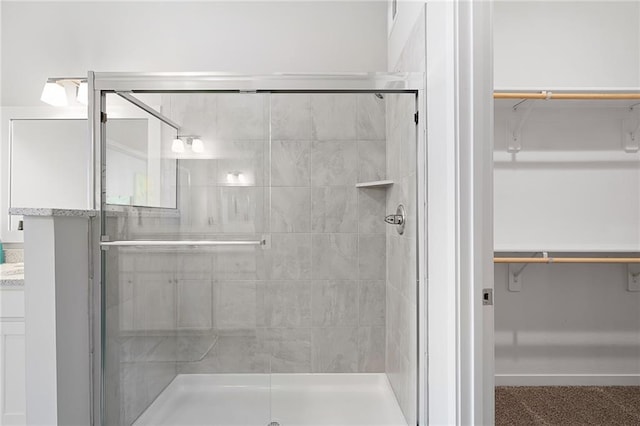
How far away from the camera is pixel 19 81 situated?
2.70m

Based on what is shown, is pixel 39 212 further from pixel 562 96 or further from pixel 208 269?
pixel 562 96

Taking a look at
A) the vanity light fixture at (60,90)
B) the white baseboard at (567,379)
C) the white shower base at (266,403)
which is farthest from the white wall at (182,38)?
the white baseboard at (567,379)

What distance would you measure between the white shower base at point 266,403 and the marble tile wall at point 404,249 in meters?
0.16

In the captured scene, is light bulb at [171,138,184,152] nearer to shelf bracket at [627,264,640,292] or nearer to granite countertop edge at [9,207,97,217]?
granite countertop edge at [9,207,97,217]

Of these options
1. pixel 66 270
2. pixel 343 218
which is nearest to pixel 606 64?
pixel 343 218

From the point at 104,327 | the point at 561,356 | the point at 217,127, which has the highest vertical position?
the point at 217,127

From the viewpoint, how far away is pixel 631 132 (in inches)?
97.1

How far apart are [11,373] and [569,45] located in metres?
3.56

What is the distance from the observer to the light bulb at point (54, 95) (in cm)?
258

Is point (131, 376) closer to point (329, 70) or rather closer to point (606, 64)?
point (329, 70)

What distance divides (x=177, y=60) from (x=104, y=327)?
5.82 feet

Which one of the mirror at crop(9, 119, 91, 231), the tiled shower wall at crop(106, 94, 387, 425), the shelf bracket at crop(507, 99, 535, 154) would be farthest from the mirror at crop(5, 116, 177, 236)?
the shelf bracket at crop(507, 99, 535, 154)

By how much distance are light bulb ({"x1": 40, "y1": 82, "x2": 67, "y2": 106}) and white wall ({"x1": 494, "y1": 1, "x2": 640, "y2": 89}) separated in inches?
108

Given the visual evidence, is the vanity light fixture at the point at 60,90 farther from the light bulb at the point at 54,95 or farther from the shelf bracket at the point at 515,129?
the shelf bracket at the point at 515,129
